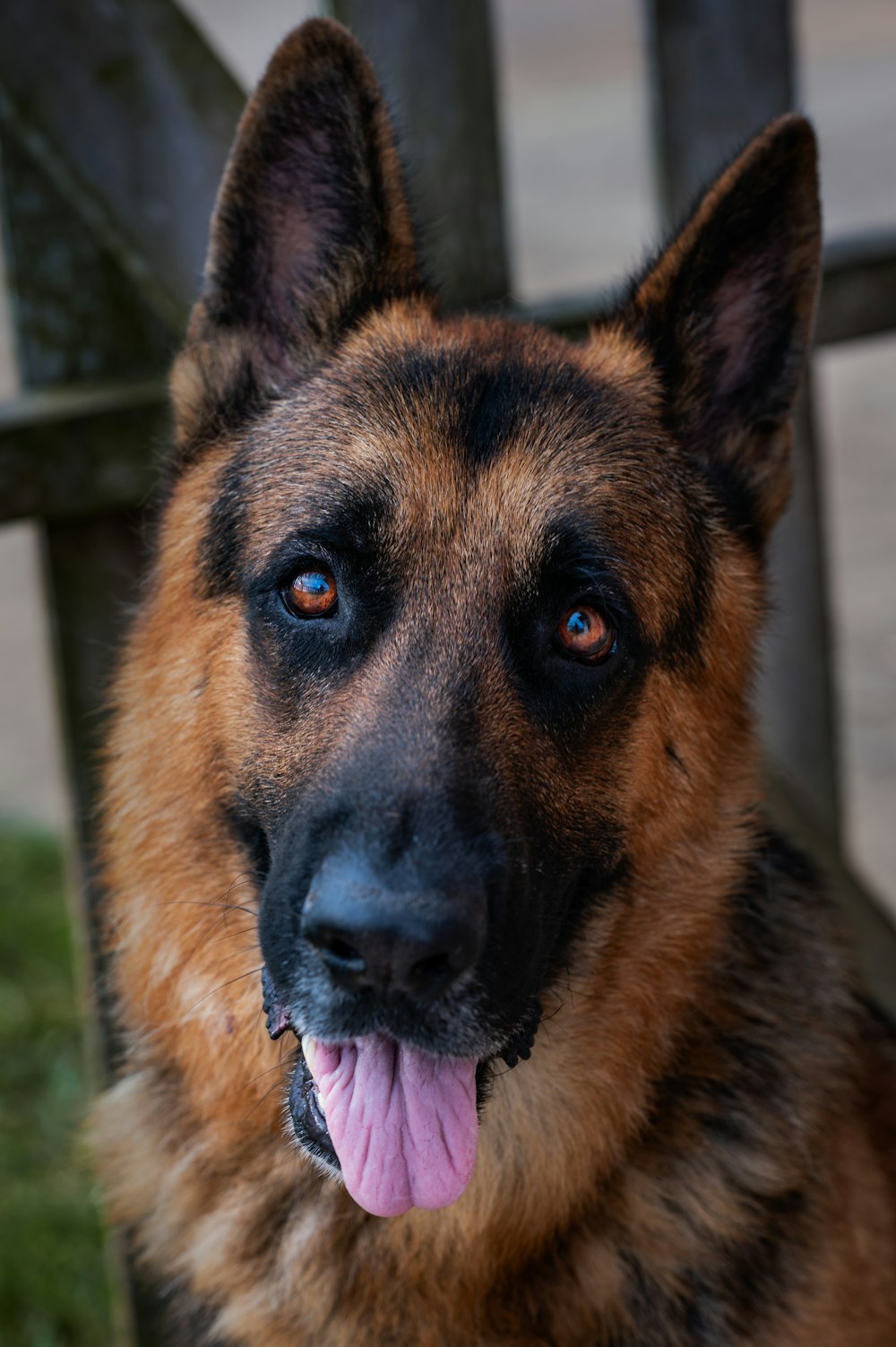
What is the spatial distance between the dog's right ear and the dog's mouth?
1.27m

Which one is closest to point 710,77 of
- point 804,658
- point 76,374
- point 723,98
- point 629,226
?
point 723,98

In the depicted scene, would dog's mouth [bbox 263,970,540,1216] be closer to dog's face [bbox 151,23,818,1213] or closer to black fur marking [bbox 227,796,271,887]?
dog's face [bbox 151,23,818,1213]

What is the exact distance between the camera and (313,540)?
2.72 m

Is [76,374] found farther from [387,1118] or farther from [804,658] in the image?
[804,658]

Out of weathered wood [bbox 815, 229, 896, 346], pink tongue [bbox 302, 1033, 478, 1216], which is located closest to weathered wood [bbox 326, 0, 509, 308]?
weathered wood [bbox 815, 229, 896, 346]

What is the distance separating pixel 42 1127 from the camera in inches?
204

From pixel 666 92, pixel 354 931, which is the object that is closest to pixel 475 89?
pixel 666 92

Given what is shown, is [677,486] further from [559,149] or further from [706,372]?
[559,149]

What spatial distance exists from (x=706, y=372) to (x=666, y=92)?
119 centimetres

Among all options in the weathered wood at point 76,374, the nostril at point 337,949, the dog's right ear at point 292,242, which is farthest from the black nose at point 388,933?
the weathered wood at point 76,374

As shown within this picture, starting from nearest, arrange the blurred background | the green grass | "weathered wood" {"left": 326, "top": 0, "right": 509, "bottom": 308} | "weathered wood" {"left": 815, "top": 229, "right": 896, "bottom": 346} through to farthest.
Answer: "weathered wood" {"left": 326, "top": 0, "right": 509, "bottom": 308}, "weathered wood" {"left": 815, "top": 229, "right": 896, "bottom": 346}, the green grass, the blurred background

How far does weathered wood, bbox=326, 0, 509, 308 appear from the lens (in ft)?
11.0

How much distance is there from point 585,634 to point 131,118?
1.62 metres

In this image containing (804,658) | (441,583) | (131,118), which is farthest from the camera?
(804,658)
